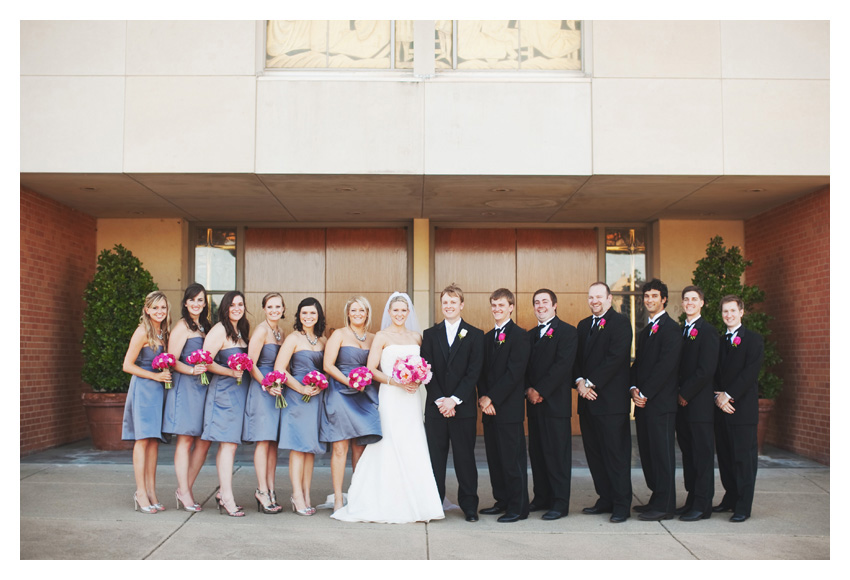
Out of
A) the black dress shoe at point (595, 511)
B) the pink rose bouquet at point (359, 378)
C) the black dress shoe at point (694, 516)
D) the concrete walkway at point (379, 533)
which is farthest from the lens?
the black dress shoe at point (595, 511)

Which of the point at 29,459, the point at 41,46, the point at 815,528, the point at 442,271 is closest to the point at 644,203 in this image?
the point at 442,271

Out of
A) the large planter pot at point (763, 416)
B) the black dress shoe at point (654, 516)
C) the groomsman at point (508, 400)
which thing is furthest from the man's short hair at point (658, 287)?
the large planter pot at point (763, 416)

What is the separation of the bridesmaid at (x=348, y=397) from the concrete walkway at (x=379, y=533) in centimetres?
68

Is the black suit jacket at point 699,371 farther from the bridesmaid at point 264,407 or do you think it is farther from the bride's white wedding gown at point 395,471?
the bridesmaid at point 264,407

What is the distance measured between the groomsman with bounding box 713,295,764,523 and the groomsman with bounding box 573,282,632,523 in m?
0.87

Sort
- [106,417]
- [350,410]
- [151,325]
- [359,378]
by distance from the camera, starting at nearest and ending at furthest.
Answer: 1. [359,378]
2. [350,410]
3. [151,325]
4. [106,417]

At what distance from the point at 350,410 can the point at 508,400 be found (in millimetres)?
1323

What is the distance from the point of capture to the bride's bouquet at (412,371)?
21.2 feet

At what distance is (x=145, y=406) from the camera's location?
6859mm

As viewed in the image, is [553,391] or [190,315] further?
[190,315]

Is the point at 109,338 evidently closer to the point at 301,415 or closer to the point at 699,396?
the point at 301,415

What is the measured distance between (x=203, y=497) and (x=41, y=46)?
5.27 metres

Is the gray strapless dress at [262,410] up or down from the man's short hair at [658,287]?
down

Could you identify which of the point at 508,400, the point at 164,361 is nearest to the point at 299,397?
the point at 164,361
